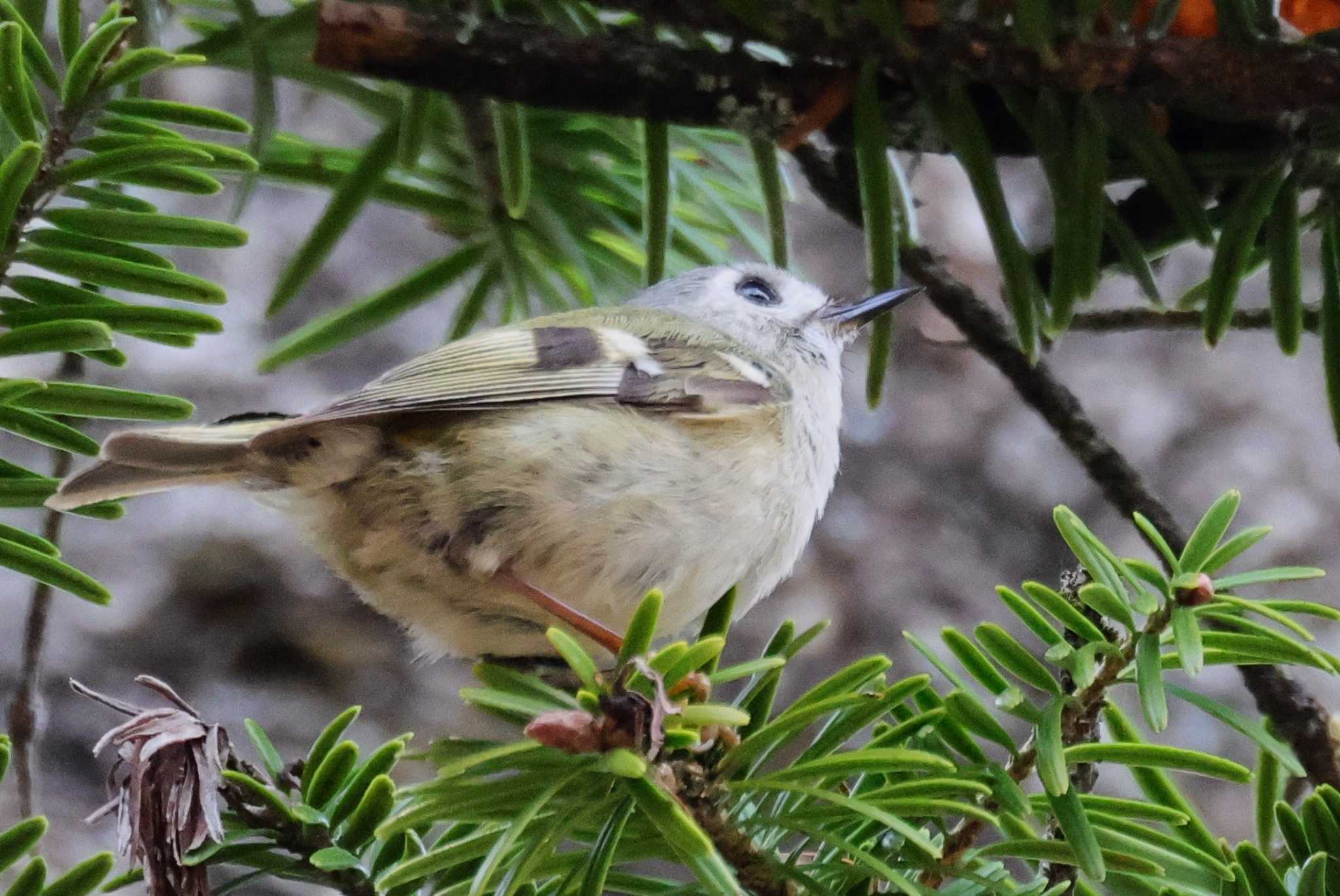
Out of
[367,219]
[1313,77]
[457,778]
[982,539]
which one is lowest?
[982,539]

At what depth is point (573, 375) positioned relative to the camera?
999 millimetres

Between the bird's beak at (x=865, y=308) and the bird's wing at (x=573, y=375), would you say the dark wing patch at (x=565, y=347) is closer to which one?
the bird's wing at (x=573, y=375)

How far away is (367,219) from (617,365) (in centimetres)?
259

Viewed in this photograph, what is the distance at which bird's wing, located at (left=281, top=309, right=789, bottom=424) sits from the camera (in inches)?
36.1

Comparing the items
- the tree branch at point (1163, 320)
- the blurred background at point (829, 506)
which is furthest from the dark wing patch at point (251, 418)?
the blurred background at point (829, 506)

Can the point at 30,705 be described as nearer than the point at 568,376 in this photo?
Yes

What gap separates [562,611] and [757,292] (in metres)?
0.65

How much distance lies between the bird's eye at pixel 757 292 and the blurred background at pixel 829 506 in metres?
1.06

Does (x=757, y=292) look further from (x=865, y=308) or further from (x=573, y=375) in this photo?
(x=573, y=375)

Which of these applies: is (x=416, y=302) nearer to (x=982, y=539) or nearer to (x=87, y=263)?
(x=87, y=263)

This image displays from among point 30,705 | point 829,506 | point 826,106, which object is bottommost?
point 829,506

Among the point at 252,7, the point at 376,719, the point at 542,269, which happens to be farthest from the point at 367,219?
the point at 252,7

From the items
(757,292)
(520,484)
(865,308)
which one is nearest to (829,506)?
(757,292)

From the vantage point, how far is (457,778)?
0.54 meters
